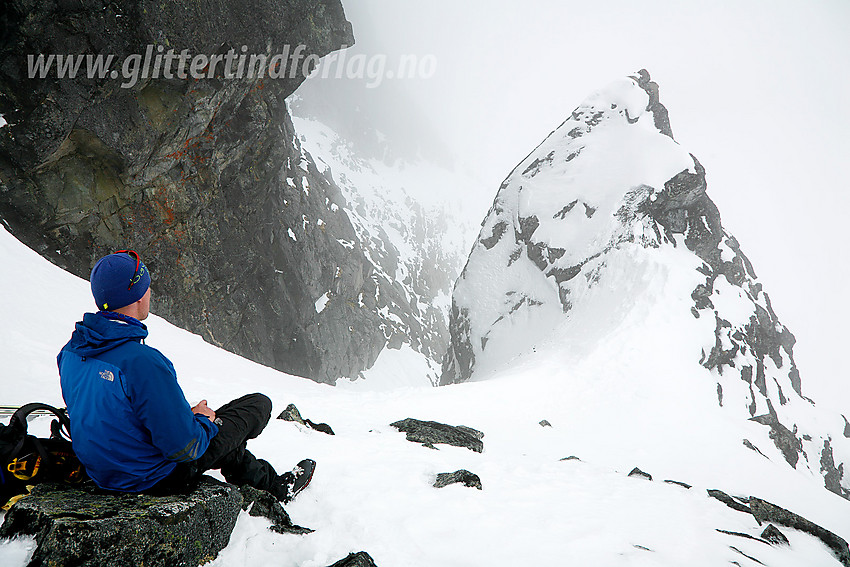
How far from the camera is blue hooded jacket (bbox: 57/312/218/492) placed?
2.39m

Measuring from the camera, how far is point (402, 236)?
81188mm

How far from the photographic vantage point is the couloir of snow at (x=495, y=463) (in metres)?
3.90

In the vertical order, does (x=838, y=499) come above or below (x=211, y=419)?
below

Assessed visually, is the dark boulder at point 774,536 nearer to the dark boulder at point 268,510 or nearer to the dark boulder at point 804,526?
the dark boulder at point 804,526

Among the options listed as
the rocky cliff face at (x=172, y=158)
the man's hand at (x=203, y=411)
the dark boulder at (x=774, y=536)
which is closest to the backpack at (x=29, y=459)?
the man's hand at (x=203, y=411)

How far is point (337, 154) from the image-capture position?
81125mm

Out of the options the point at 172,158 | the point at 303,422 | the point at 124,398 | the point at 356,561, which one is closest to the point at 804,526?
the point at 356,561

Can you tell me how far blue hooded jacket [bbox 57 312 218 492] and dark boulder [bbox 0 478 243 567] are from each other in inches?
10.0

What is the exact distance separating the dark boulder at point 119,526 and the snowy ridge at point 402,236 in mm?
46749

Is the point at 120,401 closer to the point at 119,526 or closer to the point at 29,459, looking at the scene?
the point at 119,526

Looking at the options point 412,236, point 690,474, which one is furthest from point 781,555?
point 412,236

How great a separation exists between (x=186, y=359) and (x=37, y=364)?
3.57m

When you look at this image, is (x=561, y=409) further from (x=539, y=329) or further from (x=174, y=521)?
(x=174, y=521)

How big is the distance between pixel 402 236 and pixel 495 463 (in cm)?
7501
